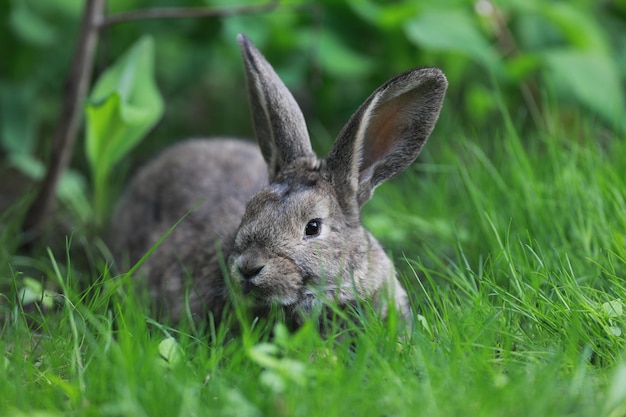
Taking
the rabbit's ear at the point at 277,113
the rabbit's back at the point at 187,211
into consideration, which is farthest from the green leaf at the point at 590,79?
the rabbit's ear at the point at 277,113

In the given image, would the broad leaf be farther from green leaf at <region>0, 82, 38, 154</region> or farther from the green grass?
green leaf at <region>0, 82, 38, 154</region>

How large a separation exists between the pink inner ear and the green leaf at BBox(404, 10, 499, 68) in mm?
1530

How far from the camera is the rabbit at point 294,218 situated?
3.46 meters

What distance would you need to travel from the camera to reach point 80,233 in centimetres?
527

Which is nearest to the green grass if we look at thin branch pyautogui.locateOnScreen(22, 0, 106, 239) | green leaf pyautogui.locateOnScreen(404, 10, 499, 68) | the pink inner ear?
the pink inner ear

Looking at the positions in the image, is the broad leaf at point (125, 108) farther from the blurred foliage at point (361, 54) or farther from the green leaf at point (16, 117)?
the green leaf at point (16, 117)

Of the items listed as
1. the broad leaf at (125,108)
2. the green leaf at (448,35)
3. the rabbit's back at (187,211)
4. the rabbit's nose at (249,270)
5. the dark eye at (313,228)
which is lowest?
the rabbit's back at (187,211)

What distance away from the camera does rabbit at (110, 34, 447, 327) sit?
3.46 meters

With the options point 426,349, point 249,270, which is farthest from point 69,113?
point 426,349

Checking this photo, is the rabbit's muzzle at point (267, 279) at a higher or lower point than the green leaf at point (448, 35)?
lower

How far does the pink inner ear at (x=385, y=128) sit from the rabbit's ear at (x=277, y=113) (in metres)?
A: 0.28

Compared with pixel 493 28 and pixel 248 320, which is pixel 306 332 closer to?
pixel 248 320

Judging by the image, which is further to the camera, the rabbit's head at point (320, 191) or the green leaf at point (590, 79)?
the green leaf at point (590, 79)

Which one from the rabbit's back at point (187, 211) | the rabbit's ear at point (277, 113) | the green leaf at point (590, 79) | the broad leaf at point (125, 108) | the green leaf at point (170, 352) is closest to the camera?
the green leaf at point (170, 352)
